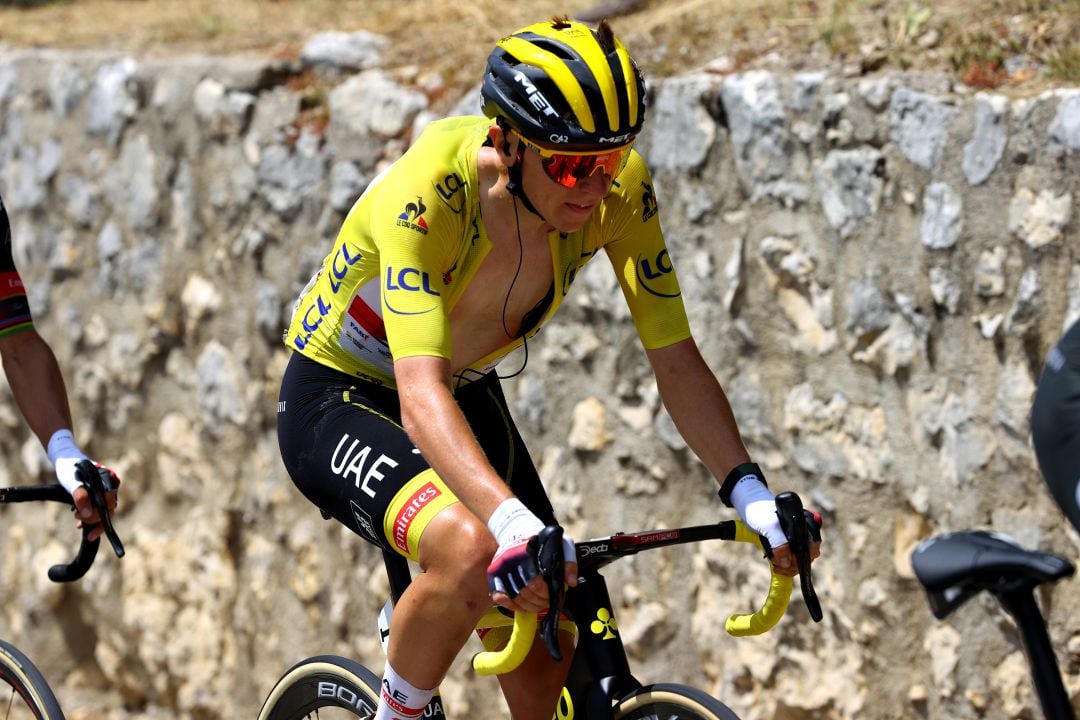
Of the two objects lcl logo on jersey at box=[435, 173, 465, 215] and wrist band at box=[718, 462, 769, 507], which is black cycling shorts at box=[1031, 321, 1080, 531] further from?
lcl logo on jersey at box=[435, 173, 465, 215]

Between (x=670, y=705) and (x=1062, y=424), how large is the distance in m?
1.15

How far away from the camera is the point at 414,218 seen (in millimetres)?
3064

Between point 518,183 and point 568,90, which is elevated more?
point 568,90

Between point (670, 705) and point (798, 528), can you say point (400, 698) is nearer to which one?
point (670, 705)

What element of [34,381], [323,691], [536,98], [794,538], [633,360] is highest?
[536,98]

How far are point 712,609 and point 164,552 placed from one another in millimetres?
3102

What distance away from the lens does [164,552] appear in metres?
7.02

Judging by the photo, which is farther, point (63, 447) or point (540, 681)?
point (63, 447)

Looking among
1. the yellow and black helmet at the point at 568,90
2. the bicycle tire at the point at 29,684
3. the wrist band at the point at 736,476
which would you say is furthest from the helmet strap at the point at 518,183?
the bicycle tire at the point at 29,684

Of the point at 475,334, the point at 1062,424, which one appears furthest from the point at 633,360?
the point at 1062,424

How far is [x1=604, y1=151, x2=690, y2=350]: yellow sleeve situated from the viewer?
3.37 metres

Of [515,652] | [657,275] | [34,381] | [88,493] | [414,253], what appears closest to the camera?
[515,652]

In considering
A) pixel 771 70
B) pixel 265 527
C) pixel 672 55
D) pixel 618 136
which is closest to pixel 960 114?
pixel 771 70

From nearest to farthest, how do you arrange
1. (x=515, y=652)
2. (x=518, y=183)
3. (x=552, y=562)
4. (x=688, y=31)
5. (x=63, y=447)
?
(x=552, y=562), (x=515, y=652), (x=518, y=183), (x=63, y=447), (x=688, y=31)
